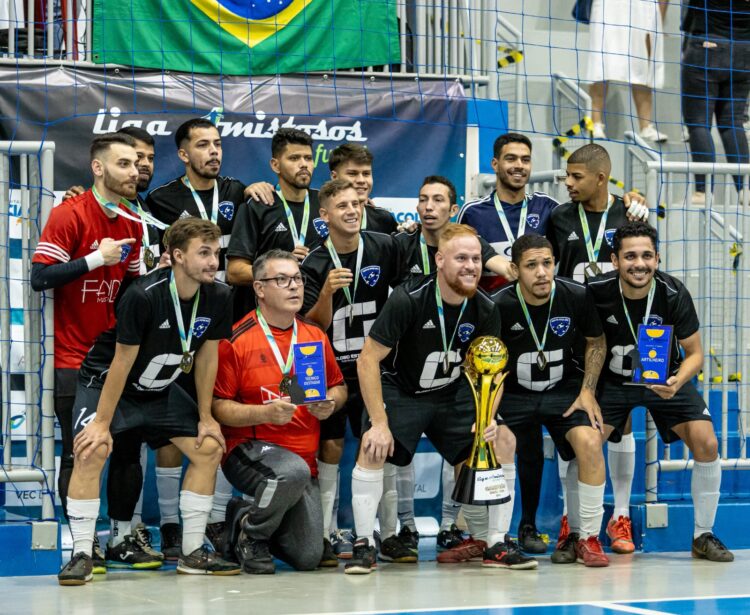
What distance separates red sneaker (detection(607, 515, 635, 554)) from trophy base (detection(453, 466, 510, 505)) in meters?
1.09

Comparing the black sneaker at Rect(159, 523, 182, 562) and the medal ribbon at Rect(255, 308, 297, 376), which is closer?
the medal ribbon at Rect(255, 308, 297, 376)

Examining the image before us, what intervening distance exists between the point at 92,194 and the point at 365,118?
2.70 m

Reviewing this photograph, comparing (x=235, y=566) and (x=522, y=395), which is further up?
(x=522, y=395)

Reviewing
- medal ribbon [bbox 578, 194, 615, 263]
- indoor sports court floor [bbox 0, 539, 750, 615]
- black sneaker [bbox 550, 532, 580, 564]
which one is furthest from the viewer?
medal ribbon [bbox 578, 194, 615, 263]

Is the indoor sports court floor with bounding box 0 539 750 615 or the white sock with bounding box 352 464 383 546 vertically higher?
the white sock with bounding box 352 464 383 546

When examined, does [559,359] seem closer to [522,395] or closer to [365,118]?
[522,395]

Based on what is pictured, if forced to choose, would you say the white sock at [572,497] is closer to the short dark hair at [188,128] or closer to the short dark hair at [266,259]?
the short dark hair at [266,259]

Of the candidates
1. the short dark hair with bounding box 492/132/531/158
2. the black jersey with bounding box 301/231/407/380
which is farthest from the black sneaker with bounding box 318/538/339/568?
the short dark hair with bounding box 492/132/531/158

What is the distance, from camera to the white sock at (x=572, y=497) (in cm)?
678

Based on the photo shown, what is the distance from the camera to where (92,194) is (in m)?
6.41

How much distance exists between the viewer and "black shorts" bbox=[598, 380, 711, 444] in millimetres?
6777

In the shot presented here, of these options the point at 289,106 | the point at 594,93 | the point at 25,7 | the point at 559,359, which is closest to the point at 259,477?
the point at 559,359

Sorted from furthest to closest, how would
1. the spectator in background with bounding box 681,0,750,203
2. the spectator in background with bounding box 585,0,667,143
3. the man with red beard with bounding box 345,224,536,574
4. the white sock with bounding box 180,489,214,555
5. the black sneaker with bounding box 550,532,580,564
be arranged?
the spectator in background with bounding box 585,0,667,143
the spectator in background with bounding box 681,0,750,203
the black sneaker with bounding box 550,532,580,564
the man with red beard with bounding box 345,224,536,574
the white sock with bounding box 180,489,214,555

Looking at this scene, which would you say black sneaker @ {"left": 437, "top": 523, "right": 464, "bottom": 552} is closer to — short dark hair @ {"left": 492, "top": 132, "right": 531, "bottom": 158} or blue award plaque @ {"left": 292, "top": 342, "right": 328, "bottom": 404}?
blue award plaque @ {"left": 292, "top": 342, "right": 328, "bottom": 404}
